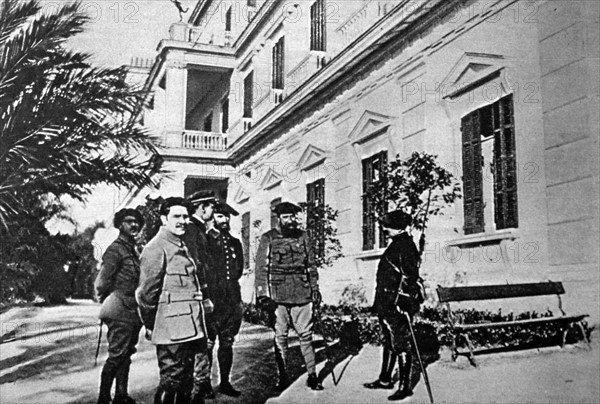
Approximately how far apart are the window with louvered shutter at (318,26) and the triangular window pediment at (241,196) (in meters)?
1.22

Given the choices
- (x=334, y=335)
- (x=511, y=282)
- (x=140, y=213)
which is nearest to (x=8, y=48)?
(x=140, y=213)

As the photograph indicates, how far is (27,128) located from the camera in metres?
4.59

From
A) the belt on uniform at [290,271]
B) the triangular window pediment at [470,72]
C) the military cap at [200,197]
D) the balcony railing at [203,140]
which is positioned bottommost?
the belt on uniform at [290,271]

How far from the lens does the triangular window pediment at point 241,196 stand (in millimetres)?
4566

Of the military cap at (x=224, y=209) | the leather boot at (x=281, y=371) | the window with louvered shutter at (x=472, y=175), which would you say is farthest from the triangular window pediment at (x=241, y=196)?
the window with louvered shutter at (x=472, y=175)

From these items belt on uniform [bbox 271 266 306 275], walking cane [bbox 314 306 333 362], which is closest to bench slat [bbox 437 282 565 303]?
walking cane [bbox 314 306 333 362]

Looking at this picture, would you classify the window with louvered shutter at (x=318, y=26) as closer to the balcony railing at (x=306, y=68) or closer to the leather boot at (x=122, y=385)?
the balcony railing at (x=306, y=68)

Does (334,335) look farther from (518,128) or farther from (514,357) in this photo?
(518,128)

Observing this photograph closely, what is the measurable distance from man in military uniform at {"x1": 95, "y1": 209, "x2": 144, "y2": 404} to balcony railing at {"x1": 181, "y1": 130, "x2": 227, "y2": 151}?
89 cm

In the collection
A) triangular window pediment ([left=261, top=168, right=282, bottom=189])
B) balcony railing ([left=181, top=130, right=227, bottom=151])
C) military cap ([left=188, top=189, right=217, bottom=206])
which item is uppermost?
balcony railing ([left=181, top=130, right=227, bottom=151])

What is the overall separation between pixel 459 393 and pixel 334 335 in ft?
2.99

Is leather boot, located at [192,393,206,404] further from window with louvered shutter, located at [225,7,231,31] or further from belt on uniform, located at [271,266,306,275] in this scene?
window with louvered shutter, located at [225,7,231,31]

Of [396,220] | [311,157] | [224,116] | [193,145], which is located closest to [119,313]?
[193,145]

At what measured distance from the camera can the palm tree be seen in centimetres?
454
